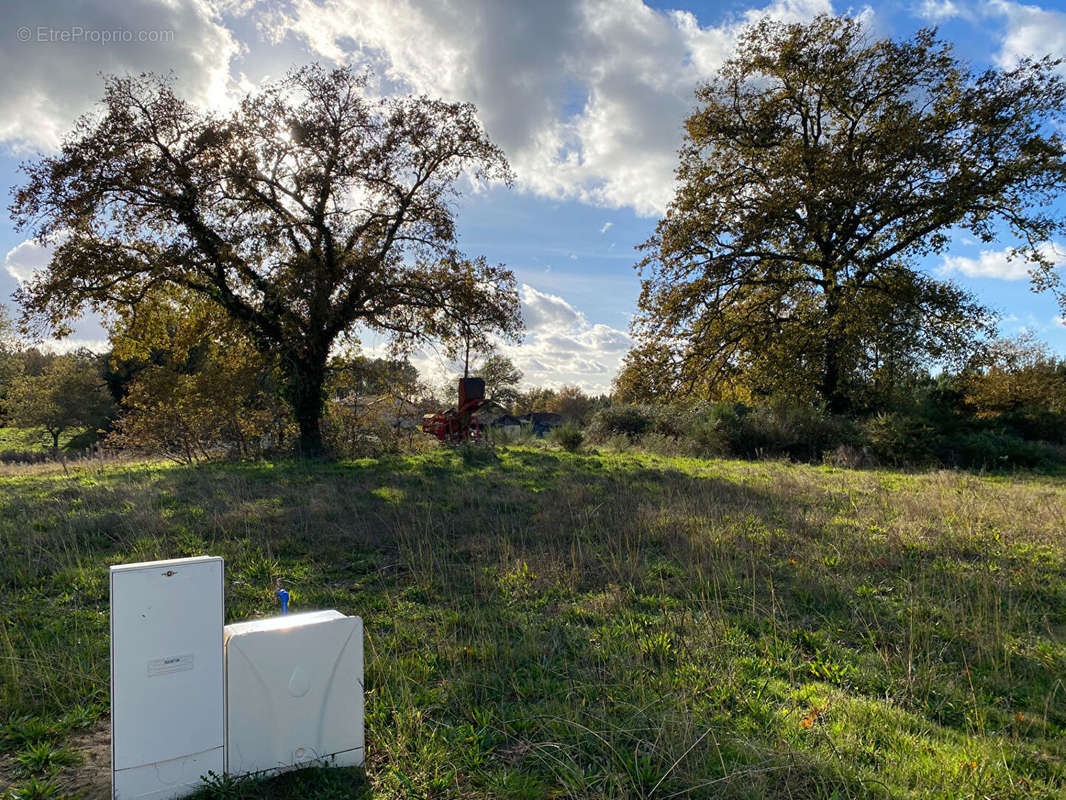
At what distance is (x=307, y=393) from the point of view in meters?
15.9

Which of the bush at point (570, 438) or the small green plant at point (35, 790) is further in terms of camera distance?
the bush at point (570, 438)

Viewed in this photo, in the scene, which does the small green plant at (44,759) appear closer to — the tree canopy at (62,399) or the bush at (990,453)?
the bush at (990,453)

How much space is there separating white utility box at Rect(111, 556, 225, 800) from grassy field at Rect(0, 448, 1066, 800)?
0.80 ft

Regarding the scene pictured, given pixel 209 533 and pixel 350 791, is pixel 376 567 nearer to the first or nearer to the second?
pixel 209 533

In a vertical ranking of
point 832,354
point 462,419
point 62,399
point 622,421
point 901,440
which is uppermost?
point 832,354

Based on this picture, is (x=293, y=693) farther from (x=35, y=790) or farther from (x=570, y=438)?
(x=570, y=438)

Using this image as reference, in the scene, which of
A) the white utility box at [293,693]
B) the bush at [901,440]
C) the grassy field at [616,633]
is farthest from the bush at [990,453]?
the white utility box at [293,693]

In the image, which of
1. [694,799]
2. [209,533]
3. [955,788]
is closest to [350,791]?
[694,799]

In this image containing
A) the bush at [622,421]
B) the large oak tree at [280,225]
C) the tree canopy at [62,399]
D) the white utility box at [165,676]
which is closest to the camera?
the white utility box at [165,676]

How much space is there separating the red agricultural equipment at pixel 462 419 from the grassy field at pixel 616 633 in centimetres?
1029

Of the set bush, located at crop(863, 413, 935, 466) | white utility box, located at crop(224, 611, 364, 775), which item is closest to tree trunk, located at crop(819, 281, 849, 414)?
bush, located at crop(863, 413, 935, 466)

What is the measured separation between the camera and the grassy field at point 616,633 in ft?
9.01

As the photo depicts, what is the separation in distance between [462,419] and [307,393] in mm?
5303

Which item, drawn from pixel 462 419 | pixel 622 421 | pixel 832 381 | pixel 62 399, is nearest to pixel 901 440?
pixel 832 381
